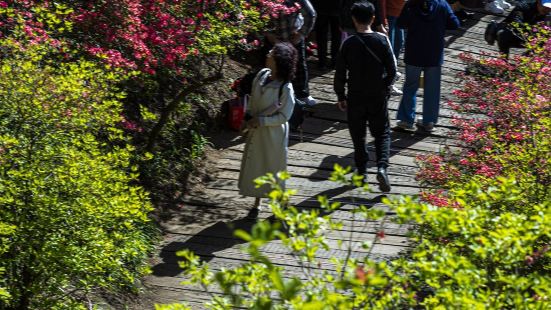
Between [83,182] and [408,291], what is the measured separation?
2598 millimetres

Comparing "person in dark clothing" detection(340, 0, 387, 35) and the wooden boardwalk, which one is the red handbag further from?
"person in dark clothing" detection(340, 0, 387, 35)

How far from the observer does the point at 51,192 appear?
243 inches

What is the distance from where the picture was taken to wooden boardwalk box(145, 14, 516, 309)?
27.8ft

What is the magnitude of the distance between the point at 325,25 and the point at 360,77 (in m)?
3.81

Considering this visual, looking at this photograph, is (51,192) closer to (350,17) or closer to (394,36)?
(350,17)

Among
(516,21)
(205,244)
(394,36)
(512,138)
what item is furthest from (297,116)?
(512,138)

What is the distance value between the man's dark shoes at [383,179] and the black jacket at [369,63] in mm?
753

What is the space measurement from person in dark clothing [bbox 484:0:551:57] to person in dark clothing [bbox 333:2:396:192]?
327cm

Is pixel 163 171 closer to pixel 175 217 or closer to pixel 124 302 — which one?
pixel 175 217

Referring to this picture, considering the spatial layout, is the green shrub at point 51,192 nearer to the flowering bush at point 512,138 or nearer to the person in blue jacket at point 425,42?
the flowering bush at point 512,138

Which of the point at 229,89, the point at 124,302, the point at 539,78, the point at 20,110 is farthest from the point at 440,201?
the point at 229,89

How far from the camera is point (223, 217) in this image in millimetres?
9383

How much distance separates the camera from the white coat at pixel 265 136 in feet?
28.9

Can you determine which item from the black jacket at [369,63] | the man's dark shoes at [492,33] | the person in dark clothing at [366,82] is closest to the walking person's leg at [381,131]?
the person in dark clothing at [366,82]
